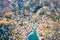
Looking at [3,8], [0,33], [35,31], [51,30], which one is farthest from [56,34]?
[3,8]

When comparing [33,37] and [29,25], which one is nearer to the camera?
[33,37]

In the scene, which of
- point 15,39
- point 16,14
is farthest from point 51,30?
point 16,14

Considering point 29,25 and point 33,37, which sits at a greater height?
point 29,25

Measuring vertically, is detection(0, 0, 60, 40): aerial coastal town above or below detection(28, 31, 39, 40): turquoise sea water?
above

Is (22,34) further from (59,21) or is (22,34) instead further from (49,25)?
(59,21)

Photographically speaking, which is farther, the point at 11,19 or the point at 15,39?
the point at 11,19

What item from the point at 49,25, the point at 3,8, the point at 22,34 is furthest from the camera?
the point at 3,8

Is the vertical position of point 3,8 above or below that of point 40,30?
above

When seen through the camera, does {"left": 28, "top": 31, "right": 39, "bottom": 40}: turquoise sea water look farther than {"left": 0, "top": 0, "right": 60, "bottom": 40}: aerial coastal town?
Yes

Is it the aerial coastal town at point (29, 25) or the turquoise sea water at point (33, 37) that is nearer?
the aerial coastal town at point (29, 25)

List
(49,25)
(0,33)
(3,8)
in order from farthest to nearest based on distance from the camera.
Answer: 1. (3,8)
2. (49,25)
3. (0,33)

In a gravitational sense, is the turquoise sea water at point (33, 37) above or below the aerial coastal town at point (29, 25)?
below
